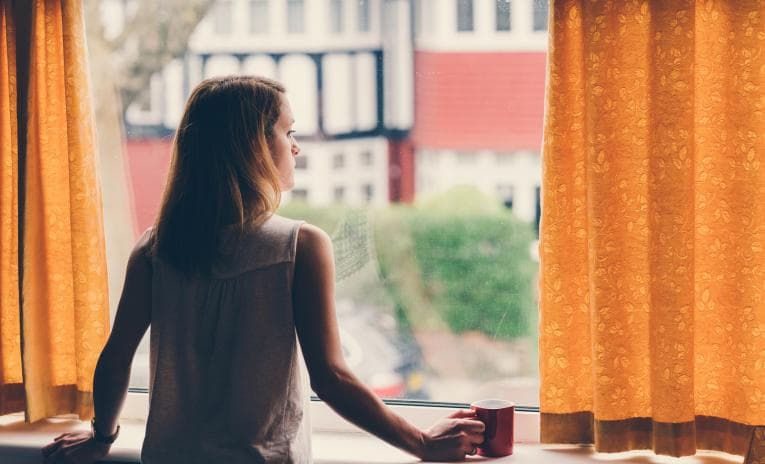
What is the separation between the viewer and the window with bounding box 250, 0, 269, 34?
2.10m

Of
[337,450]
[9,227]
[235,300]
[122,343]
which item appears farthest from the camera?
[9,227]

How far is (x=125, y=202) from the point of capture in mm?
2191

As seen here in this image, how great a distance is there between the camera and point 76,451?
64.5 inches

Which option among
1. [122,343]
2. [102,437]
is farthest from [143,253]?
[102,437]

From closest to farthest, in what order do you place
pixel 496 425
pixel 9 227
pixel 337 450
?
1. pixel 496 425
2. pixel 337 450
3. pixel 9 227

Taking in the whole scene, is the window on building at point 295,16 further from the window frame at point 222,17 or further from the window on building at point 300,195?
the window on building at point 300,195

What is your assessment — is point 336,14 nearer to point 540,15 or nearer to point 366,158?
point 366,158

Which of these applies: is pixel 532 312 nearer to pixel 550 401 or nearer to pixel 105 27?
pixel 550 401

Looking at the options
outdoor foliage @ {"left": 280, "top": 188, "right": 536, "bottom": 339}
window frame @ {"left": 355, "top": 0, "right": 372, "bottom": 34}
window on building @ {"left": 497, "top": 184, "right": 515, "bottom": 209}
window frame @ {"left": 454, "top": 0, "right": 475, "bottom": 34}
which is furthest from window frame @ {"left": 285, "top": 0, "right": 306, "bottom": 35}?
window on building @ {"left": 497, "top": 184, "right": 515, "bottom": 209}

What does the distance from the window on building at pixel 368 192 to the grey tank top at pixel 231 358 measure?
0.73 m

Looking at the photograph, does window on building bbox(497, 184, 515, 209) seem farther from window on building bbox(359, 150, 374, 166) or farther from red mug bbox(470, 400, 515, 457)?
red mug bbox(470, 400, 515, 457)

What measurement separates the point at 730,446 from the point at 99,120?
5.48 feet

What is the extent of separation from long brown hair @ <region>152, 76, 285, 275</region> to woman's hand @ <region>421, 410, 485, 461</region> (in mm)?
553

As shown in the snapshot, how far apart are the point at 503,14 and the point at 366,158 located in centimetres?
47
